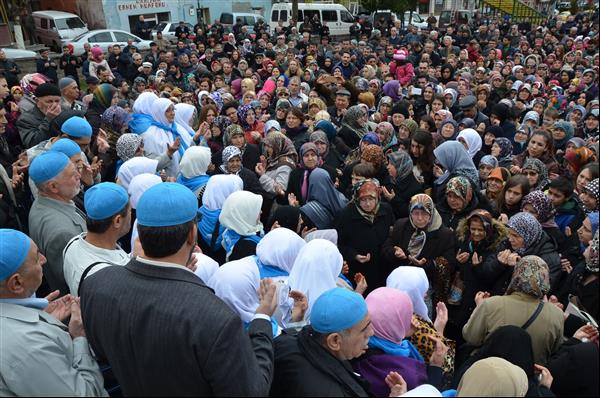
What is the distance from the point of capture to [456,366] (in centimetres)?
308

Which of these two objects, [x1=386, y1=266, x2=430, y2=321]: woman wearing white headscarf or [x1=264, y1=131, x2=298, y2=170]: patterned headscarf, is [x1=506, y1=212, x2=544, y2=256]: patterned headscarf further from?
[x1=264, y1=131, x2=298, y2=170]: patterned headscarf

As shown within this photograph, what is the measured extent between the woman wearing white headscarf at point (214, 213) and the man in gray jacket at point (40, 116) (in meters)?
2.28

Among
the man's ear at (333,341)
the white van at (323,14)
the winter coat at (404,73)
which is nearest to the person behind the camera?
the man's ear at (333,341)

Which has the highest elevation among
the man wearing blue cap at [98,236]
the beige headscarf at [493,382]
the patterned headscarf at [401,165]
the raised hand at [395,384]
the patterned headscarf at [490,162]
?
the man wearing blue cap at [98,236]

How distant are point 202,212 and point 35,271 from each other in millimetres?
1891

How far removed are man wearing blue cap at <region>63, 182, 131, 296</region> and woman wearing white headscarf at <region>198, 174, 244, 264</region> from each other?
1.24 metres

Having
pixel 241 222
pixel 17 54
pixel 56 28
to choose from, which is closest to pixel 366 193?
pixel 241 222

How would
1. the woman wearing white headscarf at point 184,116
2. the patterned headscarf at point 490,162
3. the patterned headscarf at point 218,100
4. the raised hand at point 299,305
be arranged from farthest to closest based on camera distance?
the patterned headscarf at point 218,100 < the woman wearing white headscarf at point 184,116 < the patterned headscarf at point 490,162 < the raised hand at point 299,305

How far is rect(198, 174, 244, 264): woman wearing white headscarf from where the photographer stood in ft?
12.5

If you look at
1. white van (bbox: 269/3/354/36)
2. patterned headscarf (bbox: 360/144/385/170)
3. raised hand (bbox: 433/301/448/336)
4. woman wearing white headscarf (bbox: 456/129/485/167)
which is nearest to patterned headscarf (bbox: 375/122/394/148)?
woman wearing white headscarf (bbox: 456/129/485/167)

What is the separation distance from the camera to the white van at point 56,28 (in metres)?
18.7

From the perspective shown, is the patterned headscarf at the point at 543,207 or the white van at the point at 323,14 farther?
the white van at the point at 323,14

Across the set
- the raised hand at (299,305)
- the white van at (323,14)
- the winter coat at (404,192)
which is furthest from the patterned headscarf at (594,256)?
the white van at (323,14)

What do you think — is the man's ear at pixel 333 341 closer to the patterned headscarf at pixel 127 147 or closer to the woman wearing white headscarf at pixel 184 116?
the patterned headscarf at pixel 127 147
